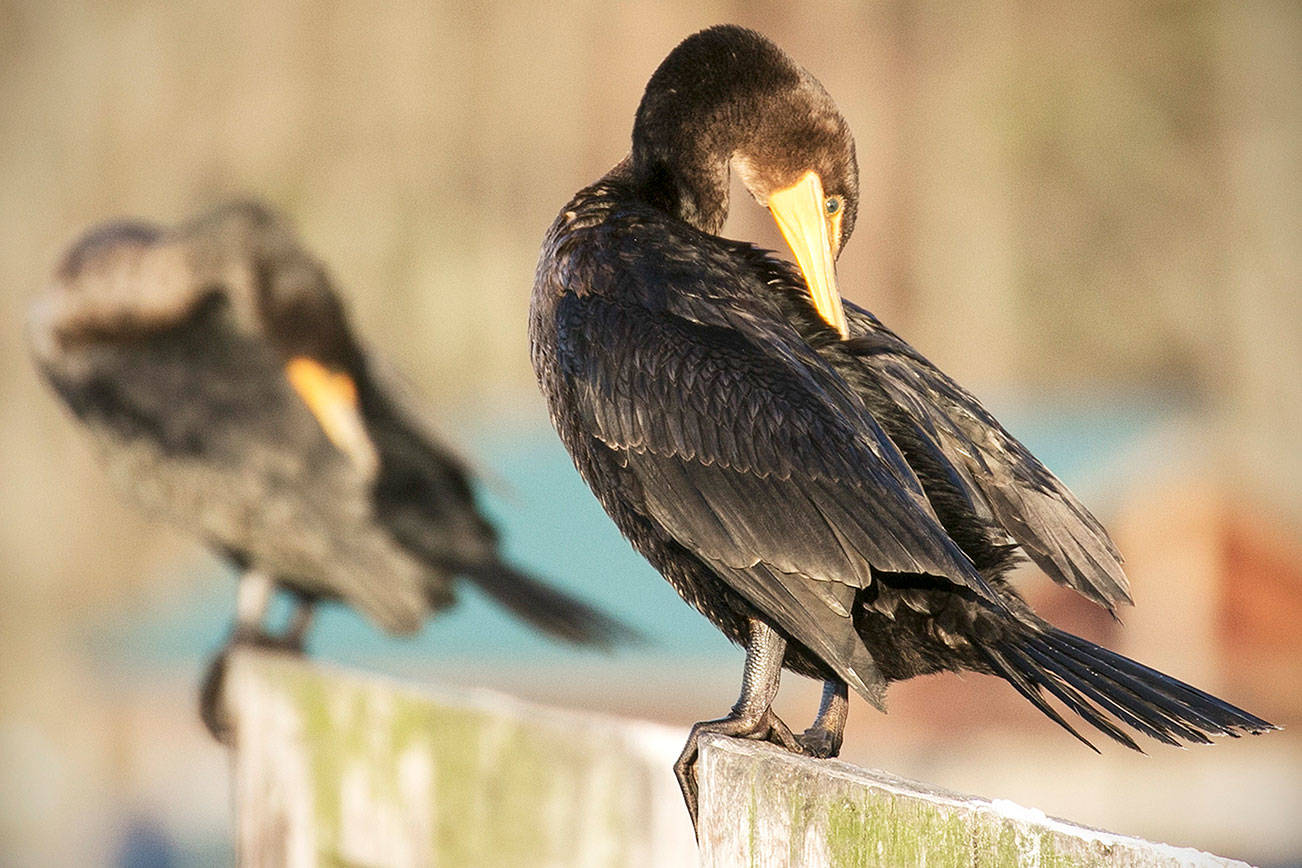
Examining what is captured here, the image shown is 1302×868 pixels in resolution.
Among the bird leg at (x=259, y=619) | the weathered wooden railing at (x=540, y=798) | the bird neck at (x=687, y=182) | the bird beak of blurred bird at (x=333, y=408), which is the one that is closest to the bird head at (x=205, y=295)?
the bird beak of blurred bird at (x=333, y=408)

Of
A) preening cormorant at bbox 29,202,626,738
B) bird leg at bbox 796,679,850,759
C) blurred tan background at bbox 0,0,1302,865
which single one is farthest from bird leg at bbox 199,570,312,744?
bird leg at bbox 796,679,850,759

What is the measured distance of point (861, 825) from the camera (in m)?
1.33

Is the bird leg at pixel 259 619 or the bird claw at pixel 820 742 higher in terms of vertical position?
the bird claw at pixel 820 742

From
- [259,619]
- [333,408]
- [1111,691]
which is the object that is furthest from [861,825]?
[259,619]

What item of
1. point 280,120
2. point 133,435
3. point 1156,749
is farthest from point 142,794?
point 1156,749

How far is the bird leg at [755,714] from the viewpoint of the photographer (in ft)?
5.78

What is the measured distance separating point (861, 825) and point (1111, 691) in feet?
1.14

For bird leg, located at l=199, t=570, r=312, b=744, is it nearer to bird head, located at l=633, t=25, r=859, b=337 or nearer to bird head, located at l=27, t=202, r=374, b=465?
bird head, located at l=27, t=202, r=374, b=465

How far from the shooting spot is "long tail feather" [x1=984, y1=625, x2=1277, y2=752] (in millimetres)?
1454

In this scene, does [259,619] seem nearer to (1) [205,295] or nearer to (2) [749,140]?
(1) [205,295]

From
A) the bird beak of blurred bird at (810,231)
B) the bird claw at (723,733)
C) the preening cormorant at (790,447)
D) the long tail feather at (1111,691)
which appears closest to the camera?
the long tail feather at (1111,691)

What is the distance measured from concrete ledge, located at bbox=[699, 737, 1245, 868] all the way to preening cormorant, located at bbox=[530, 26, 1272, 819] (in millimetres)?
174

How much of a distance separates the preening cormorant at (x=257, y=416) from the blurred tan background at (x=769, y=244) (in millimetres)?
136

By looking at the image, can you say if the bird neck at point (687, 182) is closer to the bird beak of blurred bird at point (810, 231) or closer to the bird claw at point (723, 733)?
the bird beak of blurred bird at point (810, 231)
